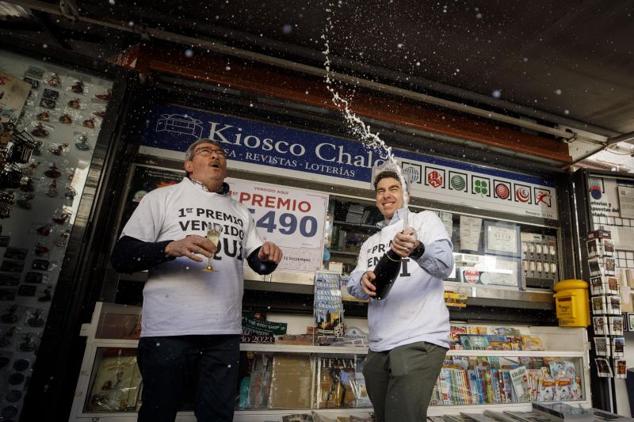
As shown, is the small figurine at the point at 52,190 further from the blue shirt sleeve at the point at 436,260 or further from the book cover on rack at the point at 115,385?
the blue shirt sleeve at the point at 436,260

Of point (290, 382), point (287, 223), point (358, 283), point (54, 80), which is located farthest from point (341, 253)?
point (54, 80)

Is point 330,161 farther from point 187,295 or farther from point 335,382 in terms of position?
point 187,295

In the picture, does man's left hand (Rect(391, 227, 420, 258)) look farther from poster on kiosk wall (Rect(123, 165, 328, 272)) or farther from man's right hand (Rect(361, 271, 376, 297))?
poster on kiosk wall (Rect(123, 165, 328, 272))

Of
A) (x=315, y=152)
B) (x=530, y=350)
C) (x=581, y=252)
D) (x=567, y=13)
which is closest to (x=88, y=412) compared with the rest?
(x=315, y=152)

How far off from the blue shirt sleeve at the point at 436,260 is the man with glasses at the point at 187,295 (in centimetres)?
92

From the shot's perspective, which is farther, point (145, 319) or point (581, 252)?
point (581, 252)

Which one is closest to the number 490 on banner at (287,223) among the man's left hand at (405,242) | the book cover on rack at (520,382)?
the man's left hand at (405,242)

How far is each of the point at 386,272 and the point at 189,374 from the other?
51.9 inches

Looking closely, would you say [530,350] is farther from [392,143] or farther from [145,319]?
[145,319]

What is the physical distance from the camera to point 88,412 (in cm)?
250

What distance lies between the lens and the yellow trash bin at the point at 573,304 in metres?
3.89

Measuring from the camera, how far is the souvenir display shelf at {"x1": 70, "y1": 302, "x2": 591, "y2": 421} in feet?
8.26

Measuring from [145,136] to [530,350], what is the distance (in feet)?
16.0

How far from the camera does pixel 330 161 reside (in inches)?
156
